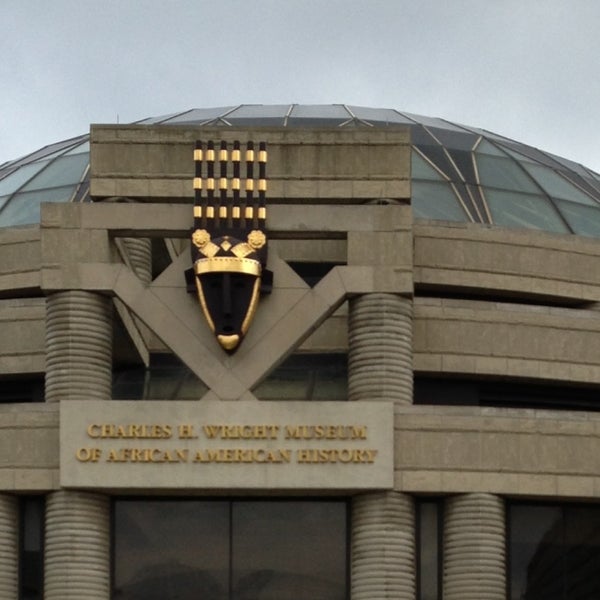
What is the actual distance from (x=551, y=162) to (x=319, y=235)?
2072 cm

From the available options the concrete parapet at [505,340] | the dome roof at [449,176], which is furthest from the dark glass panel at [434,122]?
the concrete parapet at [505,340]

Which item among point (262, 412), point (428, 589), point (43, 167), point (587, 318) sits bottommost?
point (428, 589)

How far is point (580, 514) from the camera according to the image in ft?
206

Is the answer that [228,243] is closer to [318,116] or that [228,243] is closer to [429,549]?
[429,549]

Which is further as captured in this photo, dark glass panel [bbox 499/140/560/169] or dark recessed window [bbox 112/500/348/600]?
dark glass panel [bbox 499/140/560/169]

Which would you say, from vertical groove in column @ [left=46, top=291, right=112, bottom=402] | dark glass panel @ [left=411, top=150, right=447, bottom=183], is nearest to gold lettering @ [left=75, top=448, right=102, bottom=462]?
vertical groove in column @ [left=46, top=291, right=112, bottom=402]

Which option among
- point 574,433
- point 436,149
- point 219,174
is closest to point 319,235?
point 219,174

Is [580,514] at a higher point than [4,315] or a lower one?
lower

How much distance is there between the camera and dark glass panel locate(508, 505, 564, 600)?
204 feet

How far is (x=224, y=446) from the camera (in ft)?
198

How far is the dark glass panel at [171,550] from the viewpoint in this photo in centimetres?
6128

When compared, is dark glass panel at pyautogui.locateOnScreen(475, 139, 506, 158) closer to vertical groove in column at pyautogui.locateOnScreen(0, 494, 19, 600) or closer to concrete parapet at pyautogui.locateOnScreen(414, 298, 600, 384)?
concrete parapet at pyautogui.locateOnScreen(414, 298, 600, 384)

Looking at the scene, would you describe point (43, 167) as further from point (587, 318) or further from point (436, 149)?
point (587, 318)

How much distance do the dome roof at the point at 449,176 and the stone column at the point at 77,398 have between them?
13.0m
